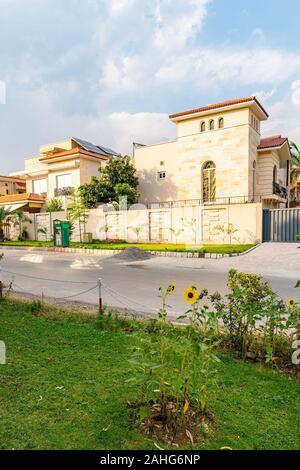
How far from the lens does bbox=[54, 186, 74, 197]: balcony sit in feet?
99.3

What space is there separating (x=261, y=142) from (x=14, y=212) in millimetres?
23633

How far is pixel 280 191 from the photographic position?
2605 cm

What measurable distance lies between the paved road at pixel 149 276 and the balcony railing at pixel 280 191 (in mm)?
9452

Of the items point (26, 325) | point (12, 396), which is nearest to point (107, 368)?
point (12, 396)

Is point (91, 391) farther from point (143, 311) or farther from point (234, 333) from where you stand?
point (143, 311)

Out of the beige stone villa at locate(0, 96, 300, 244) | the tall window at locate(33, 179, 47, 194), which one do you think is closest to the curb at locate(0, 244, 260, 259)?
the beige stone villa at locate(0, 96, 300, 244)

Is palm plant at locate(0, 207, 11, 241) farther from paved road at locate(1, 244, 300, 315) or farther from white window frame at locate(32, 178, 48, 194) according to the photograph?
paved road at locate(1, 244, 300, 315)

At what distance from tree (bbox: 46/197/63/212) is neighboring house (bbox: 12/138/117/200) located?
0.96 m

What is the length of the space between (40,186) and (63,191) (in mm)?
5227

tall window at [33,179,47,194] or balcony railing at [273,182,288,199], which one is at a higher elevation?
tall window at [33,179,47,194]

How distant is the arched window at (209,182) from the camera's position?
2419 cm

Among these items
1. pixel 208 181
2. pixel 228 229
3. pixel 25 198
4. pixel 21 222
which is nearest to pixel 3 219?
pixel 21 222

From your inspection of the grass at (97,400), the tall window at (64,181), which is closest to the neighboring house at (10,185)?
the tall window at (64,181)

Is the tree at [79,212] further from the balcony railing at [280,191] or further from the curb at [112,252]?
the balcony railing at [280,191]
